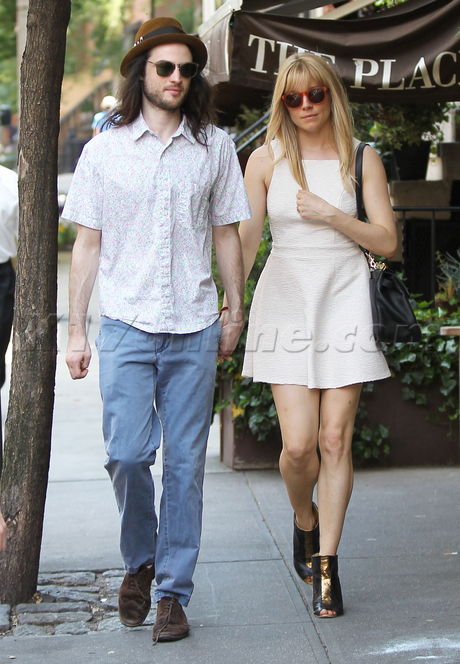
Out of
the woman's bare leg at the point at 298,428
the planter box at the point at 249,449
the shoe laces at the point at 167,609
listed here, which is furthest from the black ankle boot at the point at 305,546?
the planter box at the point at 249,449

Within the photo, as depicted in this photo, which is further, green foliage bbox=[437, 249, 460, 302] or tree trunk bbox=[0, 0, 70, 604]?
green foliage bbox=[437, 249, 460, 302]

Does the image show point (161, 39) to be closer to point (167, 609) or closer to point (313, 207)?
point (313, 207)

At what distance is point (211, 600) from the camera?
4699mm

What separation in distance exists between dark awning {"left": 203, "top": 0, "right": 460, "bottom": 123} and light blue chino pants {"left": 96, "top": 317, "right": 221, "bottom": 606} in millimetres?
2382

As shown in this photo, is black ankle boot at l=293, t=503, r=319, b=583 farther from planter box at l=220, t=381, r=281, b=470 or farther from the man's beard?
planter box at l=220, t=381, r=281, b=470

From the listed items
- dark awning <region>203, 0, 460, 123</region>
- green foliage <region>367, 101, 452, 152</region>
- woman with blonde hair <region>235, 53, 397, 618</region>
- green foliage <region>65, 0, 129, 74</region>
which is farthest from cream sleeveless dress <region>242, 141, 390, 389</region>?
green foliage <region>65, 0, 129, 74</region>

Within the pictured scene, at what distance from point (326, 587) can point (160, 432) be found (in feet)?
A: 2.75

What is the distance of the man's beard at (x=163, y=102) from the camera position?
417 cm

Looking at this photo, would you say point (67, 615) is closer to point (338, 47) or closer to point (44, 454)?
point (44, 454)

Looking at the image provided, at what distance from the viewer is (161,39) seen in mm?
4191

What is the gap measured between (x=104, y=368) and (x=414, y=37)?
2.88m

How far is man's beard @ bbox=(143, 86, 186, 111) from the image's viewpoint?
4168mm

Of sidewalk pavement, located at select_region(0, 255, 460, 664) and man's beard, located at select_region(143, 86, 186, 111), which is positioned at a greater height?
man's beard, located at select_region(143, 86, 186, 111)

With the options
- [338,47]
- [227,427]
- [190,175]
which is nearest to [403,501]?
[227,427]
